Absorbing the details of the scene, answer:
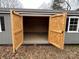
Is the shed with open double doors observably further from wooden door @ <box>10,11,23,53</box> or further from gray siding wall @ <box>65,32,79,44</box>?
wooden door @ <box>10,11,23,53</box>

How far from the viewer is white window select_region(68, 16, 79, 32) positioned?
8.16 meters

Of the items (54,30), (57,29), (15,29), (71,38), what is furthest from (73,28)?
(15,29)

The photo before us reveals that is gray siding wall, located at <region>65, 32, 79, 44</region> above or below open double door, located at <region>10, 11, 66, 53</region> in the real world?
below

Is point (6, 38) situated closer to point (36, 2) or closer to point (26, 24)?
point (26, 24)

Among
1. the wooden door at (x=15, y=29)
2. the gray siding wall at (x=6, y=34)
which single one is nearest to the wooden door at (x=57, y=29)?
the wooden door at (x=15, y=29)

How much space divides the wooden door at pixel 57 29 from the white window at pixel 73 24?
139 centimetres

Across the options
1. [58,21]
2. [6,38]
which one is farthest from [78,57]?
[6,38]

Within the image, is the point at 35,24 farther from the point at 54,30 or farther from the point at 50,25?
the point at 54,30

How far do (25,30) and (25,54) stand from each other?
6.64 m

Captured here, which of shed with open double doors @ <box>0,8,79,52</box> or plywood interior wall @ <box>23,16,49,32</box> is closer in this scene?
shed with open double doors @ <box>0,8,79,52</box>

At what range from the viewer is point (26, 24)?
12906mm

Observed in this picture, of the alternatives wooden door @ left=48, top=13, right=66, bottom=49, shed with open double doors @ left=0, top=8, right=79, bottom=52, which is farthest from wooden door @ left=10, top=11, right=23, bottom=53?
wooden door @ left=48, top=13, right=66, bottom=49

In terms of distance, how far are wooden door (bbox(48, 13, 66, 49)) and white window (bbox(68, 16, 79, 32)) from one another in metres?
1.39

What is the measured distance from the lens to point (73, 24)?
8.25 m
